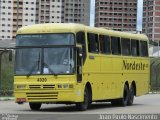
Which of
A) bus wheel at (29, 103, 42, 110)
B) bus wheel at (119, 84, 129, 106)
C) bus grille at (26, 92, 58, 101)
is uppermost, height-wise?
bus grille at (26, 92, 58, 101)

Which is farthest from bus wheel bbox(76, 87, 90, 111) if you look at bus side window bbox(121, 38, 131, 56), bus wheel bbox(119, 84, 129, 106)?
bus side window bbox(121, 38, 131, 56)

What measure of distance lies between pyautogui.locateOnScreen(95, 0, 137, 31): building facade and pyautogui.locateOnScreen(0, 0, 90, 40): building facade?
3053 millimetres

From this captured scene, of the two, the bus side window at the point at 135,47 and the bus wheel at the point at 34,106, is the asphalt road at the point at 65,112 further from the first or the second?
the bus side window at the point at 135,47

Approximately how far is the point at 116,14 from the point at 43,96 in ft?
88.6

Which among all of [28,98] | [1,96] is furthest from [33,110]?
[1,96]

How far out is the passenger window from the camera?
2295 centimetres

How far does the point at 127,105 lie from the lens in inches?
1012

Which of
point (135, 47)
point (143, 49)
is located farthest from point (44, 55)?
point (143, 49)

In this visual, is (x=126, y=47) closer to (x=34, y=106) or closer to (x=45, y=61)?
(x=34, y=106)

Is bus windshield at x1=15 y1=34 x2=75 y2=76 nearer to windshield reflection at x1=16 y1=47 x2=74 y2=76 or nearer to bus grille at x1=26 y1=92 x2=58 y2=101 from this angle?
windshield reflection at x1=16 y1=47 x2=74 y2=76

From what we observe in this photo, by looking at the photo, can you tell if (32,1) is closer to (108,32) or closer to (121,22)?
(121,22)

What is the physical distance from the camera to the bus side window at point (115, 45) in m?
24.2

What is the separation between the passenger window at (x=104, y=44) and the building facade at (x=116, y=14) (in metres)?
20.3

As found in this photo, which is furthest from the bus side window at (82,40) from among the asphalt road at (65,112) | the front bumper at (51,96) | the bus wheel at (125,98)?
the bus wheel at (125,98)
